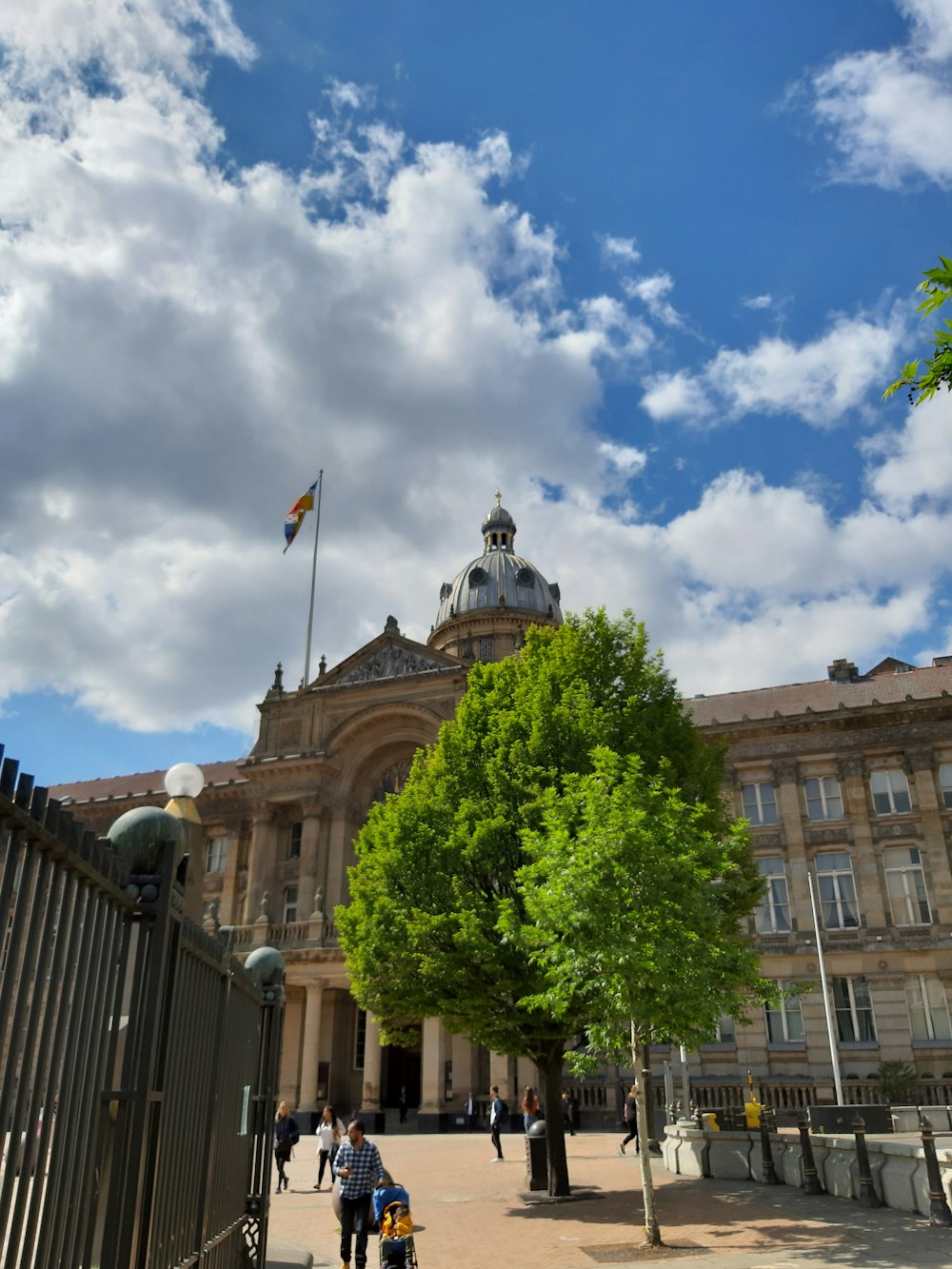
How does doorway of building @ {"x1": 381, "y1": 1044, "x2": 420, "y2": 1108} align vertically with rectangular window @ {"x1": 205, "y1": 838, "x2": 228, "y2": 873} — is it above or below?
below

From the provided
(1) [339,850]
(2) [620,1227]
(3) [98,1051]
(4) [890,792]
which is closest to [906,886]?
(4) [890,792]

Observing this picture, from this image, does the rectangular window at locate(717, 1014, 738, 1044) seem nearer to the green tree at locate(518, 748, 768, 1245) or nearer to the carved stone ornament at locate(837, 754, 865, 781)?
the carved stone ornament at locate(837, 754, 865, 781)

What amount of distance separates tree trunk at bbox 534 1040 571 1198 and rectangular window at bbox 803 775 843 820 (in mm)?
24539

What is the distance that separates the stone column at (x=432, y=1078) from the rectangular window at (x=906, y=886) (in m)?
18.8

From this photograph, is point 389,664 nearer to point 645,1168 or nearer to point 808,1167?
point 808,1167

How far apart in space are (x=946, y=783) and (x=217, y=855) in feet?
113

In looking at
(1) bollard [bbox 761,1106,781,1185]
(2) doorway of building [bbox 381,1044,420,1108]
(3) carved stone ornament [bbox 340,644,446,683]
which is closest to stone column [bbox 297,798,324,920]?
(3) carved stone ornament [bbox 340,644,446,683]

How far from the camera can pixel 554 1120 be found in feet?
63.4

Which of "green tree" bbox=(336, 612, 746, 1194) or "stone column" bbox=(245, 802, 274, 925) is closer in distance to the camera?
"green tree" bbox=(336, 612, 746, 1194)

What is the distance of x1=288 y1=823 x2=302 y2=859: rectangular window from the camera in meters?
48.4

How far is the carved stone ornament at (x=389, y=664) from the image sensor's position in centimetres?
4669

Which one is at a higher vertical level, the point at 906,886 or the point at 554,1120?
the point at 906,886

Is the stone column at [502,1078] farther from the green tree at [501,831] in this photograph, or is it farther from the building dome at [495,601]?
the building dome at [495,601]

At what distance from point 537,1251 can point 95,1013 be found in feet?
40.5
